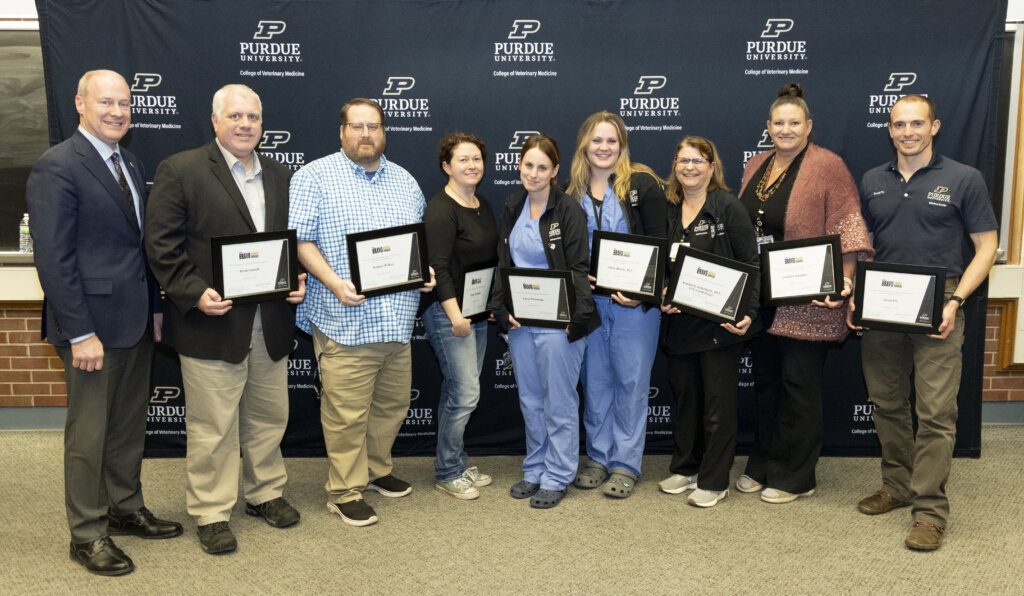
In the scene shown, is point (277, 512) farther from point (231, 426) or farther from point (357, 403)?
point (357, 403)

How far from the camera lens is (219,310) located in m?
3.05

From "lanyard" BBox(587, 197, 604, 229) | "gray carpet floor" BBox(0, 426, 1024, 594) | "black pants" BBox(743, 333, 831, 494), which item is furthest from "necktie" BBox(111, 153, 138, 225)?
"black pants" BBox(743, 333, 831, 494)

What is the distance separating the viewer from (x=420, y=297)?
145 inches

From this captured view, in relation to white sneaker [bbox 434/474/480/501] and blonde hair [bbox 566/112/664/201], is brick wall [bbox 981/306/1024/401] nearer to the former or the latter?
blonde hair [bbox 566/112/664/201]

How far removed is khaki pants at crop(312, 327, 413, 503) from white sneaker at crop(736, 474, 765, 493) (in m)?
1.80

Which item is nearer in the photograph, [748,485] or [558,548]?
[558,548]

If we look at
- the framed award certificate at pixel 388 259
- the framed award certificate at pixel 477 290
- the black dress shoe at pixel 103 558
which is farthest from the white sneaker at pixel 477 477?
the black dress shoe at pixel 103 558

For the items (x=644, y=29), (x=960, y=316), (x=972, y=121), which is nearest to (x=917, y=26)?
(x=972, y=121)

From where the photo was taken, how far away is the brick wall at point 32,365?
15.9 ft

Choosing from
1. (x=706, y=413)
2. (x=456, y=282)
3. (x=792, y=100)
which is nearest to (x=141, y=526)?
(x=456, y=282)

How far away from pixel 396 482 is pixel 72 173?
210cm

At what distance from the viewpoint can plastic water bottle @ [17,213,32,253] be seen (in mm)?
4719

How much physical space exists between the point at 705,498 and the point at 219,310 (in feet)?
8.04

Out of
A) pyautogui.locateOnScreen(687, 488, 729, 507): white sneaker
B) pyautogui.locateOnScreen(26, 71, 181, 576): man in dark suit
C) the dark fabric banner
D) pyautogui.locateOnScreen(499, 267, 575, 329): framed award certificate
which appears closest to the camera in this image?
pyautogui.locateOnScreen(26, 71, 181, 576): man in dark suit
